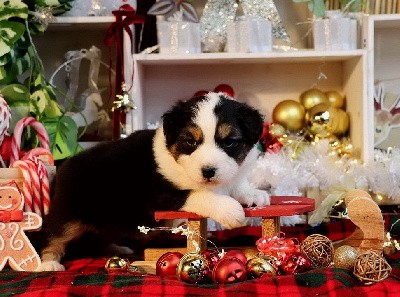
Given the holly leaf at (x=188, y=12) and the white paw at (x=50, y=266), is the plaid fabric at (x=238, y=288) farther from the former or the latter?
the holly leaf at (x=188, y=12)

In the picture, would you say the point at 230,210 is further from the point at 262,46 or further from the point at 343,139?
the point at 343,139

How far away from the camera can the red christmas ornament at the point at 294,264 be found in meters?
1.71

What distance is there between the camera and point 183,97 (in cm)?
325

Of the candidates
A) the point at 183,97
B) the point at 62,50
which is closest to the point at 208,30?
the point at 183,97

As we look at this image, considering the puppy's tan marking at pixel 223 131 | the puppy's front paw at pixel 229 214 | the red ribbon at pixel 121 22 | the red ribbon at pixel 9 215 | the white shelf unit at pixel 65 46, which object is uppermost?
the red ribbon at pixel 121 22

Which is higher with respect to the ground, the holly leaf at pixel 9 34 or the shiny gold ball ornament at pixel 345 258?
the holly leaf at pixel 9 34

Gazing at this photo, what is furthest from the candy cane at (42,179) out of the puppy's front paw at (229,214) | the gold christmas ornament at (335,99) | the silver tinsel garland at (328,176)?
the gold christmas ornament at (335,99)

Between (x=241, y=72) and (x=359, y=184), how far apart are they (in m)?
0.99

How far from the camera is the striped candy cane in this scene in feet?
Result: 7.18

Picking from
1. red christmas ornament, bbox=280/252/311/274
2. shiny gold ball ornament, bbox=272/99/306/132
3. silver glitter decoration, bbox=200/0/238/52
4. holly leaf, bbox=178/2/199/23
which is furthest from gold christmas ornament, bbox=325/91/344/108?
red christmas ornament, bbox=280/252/311/274

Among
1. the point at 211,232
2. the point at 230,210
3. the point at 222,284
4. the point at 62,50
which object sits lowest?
the point at 211,232

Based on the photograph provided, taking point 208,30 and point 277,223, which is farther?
point 208,30

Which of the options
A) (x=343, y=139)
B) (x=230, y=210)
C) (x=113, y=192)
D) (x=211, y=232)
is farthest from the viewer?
(x=343, y=139)

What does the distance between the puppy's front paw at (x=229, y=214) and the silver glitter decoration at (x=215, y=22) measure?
46.1 inches
